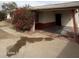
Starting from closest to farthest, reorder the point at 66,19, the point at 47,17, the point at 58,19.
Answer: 1. the point at 66,19
2. the point at 58,19
3. the point at 47,17

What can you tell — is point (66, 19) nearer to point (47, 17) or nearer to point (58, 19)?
point (58, 19)

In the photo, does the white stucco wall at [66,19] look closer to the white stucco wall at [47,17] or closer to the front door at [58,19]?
the front door at [58,19]

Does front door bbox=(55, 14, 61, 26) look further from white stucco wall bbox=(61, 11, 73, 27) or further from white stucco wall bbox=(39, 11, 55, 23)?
white stucco wall bbox=(61, 11, 73, 27)

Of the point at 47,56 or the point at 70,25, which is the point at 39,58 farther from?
the point at 70,25

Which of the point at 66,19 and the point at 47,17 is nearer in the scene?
the point at 66,19

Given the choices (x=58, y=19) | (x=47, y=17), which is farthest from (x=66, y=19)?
(x=47, y=17)

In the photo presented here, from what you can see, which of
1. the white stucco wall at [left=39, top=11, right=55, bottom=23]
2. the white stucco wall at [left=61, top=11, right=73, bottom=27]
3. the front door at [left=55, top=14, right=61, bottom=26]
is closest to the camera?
the white stucco wall at [left=61, top=11, right=73, bottom=27]

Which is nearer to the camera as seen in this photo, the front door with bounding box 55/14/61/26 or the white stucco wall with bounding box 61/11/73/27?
the white stucco wall with bounding box 61/11/73/27

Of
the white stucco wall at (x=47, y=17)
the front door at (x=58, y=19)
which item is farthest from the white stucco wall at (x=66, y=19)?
the white stucco wall at (x=47, y=17)

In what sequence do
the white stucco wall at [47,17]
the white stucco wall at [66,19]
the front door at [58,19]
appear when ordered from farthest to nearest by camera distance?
the white stucco wall at [47,17] < the front door at [58,19] < the white stucco wall at [66,19]

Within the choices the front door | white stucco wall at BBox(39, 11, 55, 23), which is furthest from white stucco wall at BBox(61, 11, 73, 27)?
white stucco wall at BBox(39, 11, 55, 23)

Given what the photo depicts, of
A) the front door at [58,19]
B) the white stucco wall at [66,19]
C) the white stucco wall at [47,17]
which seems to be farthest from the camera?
the white stucco wall at [47,17]

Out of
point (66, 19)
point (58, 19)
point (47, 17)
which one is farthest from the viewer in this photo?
point (47, 17)

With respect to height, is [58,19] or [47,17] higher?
[47,17]
